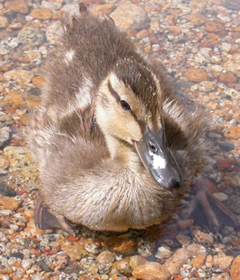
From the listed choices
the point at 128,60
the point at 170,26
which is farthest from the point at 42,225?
the point at 170,26

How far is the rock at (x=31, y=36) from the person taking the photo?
4938 mm

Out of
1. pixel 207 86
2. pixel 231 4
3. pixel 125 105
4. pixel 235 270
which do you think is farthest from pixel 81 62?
pixel 231 4

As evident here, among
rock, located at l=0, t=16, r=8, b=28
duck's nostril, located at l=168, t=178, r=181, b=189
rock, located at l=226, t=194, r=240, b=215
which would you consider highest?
duck's nostril, located at l=168, t=178, r=181, b=189

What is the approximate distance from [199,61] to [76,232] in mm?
2308

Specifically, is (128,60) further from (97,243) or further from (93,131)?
(97,243)

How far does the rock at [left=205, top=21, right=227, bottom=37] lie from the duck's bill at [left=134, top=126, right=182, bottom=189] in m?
2.77

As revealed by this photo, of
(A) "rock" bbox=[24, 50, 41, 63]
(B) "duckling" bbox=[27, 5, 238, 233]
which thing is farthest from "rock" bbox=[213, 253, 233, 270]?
(A) "rock" bbox=[24, 50, 41, 63]

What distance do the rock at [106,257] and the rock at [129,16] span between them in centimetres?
279

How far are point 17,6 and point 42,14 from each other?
302 millimetres

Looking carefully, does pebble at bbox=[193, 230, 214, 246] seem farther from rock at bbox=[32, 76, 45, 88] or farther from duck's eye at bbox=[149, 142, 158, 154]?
rock at bbox=[32, 76, 45, 88]

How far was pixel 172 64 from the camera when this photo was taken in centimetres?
473

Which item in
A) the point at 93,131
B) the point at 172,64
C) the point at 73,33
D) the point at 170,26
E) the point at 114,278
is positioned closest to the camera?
the point at 114,278

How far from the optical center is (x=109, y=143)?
3041 mm

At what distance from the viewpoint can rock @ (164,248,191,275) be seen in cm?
295
